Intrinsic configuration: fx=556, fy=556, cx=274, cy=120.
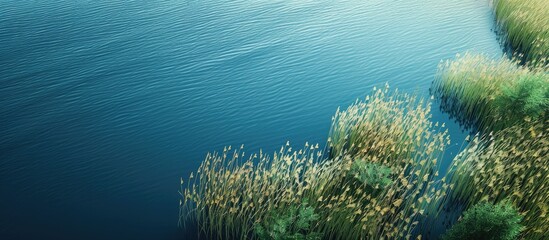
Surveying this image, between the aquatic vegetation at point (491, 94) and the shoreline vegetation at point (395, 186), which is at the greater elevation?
the aquatic vegetation at point (491, 94)

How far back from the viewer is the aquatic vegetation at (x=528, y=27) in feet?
26.2

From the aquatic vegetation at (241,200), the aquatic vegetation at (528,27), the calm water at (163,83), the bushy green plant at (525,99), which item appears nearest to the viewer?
the aquatic vegetation at (241,200)

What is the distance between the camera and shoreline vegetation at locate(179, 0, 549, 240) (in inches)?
178

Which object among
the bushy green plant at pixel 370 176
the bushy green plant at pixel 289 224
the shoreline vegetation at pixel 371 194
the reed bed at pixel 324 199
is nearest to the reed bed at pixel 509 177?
the shoreline vegetation at pixel 371 194

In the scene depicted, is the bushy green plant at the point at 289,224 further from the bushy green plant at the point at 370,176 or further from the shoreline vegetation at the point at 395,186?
the bushy green plant at the point at 370,176

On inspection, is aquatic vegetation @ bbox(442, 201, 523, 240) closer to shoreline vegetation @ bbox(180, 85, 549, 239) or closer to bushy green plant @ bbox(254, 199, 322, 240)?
shoreline vegetation @ bbox(180, 85, 549, 239)

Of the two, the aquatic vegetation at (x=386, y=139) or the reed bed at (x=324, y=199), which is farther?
the aquatic vegetation at (x=386, y=139)

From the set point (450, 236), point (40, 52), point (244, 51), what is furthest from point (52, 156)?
point (450, 236)

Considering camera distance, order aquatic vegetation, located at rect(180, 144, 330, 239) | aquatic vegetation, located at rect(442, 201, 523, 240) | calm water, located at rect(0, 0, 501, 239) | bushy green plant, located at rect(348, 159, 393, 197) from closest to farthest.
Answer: aquatic vegetation, located at rect(442, 201, 523, 240)
aquatic vegetation, located at rect(180, 144, 330, 239)
bushy green plant, located at rect(348, 159, 393, 197)
calm water, located at rect(0, 0, 501, 239)

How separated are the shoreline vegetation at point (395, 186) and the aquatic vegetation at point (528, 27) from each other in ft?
4.80

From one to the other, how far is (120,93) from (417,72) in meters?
4.10

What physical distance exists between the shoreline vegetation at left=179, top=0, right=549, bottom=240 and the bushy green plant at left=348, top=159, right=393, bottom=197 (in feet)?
0.03

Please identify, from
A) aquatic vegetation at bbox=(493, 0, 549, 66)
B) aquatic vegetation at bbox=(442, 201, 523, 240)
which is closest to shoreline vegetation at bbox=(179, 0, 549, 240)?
aquatic vegetation at bbox=(442, 201, 523, 240)

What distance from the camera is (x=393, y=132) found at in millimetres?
5770
